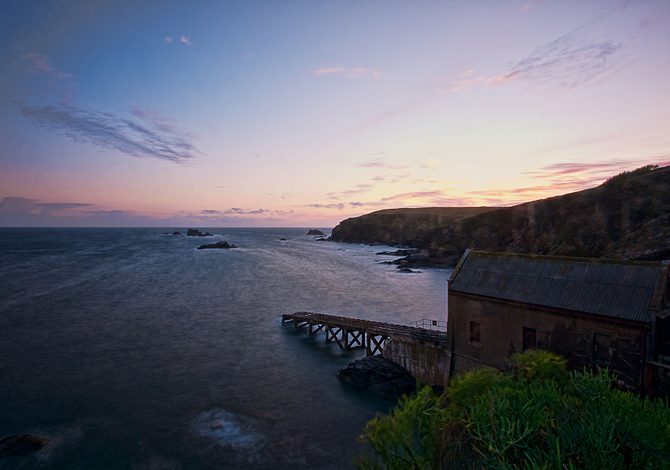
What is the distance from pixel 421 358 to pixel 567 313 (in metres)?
11.0

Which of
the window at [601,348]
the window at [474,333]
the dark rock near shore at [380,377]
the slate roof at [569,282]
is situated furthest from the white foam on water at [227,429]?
the window at [601,348]

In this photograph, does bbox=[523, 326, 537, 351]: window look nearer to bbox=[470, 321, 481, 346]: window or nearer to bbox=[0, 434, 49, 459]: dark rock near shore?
bbox=[470, 321, 481, 346]: window

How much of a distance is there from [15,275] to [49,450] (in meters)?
74.0

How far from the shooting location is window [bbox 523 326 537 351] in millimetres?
20828

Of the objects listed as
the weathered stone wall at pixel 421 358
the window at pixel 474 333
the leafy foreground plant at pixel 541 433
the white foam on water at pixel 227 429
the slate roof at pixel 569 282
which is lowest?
the white foam on water at pixel 227 429

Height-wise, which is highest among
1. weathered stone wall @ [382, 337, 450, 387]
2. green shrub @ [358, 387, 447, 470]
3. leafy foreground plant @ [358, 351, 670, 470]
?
leafy foreground plant @ [358, 351, 670, 470]

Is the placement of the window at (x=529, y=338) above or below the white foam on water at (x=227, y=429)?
above

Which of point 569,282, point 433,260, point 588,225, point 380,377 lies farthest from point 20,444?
point 433,260

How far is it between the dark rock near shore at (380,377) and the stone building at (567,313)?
4.47m

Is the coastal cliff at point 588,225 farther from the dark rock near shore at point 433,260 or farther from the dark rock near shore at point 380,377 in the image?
the dark rock near shore at point 380,377

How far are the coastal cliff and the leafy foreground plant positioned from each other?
44837 mm

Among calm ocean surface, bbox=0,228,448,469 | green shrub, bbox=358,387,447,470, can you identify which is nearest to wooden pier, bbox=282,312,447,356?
calm ocean surface, bbox=0,228,448,469

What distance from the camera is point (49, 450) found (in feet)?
66.6

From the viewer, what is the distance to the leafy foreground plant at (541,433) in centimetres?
760
